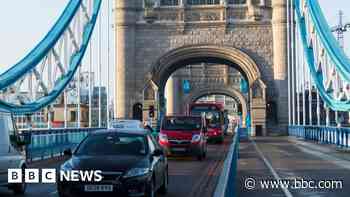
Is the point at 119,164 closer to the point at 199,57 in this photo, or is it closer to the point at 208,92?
the point at 199,57

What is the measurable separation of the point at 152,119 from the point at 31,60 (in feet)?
57.4

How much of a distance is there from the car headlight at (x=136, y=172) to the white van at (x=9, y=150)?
3.27 metres

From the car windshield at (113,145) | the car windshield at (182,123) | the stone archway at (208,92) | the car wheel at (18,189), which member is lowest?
the car wheel at (18,189)

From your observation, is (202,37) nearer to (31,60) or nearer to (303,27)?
(303,27)

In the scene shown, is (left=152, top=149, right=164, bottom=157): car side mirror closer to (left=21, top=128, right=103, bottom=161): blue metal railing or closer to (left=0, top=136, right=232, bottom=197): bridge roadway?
(left=0, top=136, right=232, bottom=197): bridge roadway

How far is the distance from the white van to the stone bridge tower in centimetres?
4266

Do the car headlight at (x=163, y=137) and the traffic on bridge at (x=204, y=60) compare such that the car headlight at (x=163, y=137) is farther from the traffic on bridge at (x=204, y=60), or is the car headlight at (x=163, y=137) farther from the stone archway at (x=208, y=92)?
the stone archway at (x=208, y=92)

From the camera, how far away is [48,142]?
3005 cm

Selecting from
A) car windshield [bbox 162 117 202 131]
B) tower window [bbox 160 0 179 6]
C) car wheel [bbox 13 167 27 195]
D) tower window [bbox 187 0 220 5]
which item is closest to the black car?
car wheel [bbox 13 167 27 195]

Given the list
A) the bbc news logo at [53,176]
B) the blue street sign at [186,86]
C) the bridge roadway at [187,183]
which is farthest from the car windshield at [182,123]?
the blue street sign at [186,86]

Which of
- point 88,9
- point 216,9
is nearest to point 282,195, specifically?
point 88,9

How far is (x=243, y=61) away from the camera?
192 ft

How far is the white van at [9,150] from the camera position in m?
14.2

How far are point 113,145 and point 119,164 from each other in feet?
4.63
